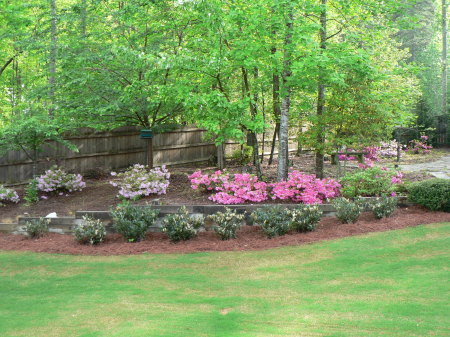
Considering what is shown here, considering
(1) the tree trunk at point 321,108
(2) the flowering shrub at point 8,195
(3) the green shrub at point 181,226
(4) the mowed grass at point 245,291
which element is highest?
(1) the tree trunk at point 321,108

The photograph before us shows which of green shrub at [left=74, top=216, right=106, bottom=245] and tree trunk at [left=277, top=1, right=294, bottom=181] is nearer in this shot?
green shrub at [left=74, top=216, right=106, bottom=245]

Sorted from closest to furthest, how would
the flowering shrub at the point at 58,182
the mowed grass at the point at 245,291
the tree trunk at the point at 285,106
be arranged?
1. the mowed grass at the point at 245,291
2. the tree trunk at the point at 285,106
3. the flowering shrub at the point at 58,182

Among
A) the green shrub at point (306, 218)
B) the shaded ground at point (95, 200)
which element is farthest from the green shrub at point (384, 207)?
the shaded ground at point (95, 200)

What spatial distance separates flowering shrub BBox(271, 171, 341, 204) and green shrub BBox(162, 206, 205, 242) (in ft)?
5.82

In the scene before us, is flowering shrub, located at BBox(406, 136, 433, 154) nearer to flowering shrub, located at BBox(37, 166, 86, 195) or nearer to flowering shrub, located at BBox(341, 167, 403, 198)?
flowering shrub, located at BBox(341, 167, 403, 198)

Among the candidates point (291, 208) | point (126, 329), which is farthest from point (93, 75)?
point (126, 329)

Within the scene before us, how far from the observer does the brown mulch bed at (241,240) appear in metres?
8.08

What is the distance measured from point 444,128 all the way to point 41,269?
22255 mm

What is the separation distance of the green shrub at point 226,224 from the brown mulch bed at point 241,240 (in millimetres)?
142

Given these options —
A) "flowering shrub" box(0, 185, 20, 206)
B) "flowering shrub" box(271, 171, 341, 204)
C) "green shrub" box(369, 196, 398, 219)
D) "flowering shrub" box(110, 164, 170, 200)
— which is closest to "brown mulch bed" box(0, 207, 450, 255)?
"green shrub" box(369, 196, 398, 219)

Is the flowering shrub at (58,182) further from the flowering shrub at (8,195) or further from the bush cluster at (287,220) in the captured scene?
the bush cluster at (287,220)

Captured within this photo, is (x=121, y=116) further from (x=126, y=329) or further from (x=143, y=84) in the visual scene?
(x=126, y=329)

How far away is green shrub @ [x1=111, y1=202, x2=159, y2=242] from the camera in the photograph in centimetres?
871

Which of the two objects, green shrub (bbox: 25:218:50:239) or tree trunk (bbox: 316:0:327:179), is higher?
tree trunk (bbox: 316:0:327:179)
